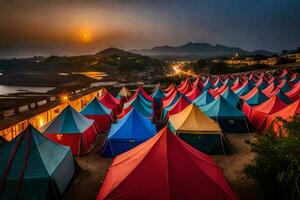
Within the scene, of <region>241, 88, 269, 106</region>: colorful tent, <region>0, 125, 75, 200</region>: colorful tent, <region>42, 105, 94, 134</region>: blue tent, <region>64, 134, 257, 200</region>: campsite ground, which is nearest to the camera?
<region>0, 125, 75, 200</region>: colorful tent

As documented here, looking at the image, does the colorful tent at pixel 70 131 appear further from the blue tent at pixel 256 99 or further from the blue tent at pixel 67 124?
the blue tent at pixel 256 99

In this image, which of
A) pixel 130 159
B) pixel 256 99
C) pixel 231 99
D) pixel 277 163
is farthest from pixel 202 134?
pixel 231 99

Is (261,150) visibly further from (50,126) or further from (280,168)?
(50,126)

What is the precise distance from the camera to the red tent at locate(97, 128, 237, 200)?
7.63 metres

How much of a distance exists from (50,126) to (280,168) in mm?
12543

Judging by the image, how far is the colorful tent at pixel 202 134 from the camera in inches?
586

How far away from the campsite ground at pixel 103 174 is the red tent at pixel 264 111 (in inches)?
128

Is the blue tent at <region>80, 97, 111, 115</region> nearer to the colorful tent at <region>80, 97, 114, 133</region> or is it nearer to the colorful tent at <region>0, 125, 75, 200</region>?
the colorful tent at <region>80, 97, 114, 133</region>

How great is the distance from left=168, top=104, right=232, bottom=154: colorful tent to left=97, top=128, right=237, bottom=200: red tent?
5.97 metres

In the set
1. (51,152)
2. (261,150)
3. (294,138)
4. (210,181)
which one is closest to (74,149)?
(51,152)

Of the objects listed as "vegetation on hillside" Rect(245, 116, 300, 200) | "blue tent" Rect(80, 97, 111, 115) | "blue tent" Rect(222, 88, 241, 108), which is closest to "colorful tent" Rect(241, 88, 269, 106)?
"blue tent" Rect(222, 88, 241, 108)

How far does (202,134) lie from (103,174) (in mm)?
5986

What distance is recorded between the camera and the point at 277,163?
750 centimetres

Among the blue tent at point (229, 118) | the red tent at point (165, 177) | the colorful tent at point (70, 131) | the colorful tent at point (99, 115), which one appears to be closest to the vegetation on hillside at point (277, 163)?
the red tent at point (165, 177)
